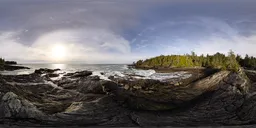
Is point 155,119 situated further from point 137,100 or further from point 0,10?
point 0,10

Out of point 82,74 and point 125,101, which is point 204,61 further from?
point 82,74

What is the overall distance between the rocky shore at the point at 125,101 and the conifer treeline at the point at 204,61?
0.17 metres

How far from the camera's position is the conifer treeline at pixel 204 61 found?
2809 mm

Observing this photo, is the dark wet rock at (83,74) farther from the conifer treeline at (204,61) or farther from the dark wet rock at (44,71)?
the conifer treeline at (204,61)

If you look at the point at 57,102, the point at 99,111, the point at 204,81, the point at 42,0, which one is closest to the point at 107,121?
the point at 99,111

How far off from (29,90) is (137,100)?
106 cm

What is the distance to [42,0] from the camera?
8.80 feet

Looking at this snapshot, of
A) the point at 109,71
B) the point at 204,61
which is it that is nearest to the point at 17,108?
the point at 109,71

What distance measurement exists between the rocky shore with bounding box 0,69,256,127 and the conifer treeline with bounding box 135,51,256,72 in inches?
6.6

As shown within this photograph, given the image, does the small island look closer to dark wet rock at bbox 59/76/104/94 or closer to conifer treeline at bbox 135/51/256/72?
dark wet rock at bbox 59/76/104/94

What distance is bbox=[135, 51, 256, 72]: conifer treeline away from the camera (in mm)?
2809

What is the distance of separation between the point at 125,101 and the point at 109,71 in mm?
701

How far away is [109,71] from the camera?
3.05 m

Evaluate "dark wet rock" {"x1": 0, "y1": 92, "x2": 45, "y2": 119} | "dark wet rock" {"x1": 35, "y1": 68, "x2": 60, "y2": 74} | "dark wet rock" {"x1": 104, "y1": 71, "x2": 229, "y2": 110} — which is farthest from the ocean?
"dark wet rock" {"x1": 0, "y1": 92, "x2": 45, "y2": 119}
